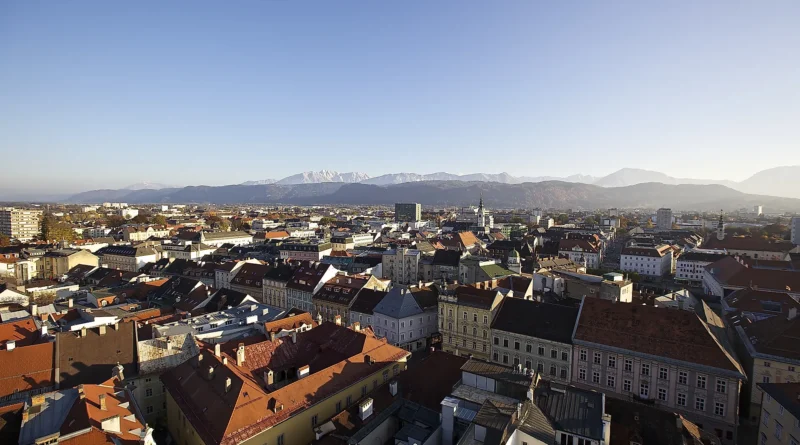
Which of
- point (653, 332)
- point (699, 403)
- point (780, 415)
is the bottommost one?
point (699, 403)

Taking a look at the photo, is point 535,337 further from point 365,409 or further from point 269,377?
point 269,377

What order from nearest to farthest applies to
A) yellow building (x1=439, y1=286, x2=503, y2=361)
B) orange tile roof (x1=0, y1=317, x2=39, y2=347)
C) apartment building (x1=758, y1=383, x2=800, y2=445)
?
apartment building (x1=758, y1=383, x2=800, y2=445), orange tile roof (x1=0, y1=317, x2=39, y2=347), yellow building (x1=439, y1=286, x2=503, y2=361)

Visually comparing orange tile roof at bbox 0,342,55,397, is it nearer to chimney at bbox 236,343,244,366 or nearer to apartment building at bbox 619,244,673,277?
chimney at bbox 236,343,244,366

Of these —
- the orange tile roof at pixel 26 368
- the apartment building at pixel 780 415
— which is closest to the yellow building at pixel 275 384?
the orange tile roof at pixel 26 368

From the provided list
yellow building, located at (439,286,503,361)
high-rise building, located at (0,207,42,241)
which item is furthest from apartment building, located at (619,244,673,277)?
high-rise building, located at (0,207,42,241)

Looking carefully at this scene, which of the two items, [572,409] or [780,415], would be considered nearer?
[572,409]

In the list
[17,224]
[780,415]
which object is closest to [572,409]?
[780,415]
